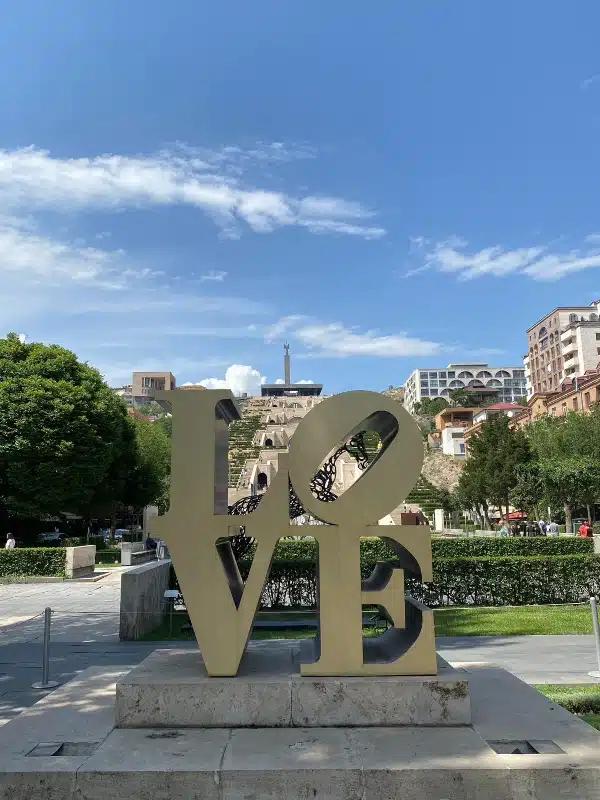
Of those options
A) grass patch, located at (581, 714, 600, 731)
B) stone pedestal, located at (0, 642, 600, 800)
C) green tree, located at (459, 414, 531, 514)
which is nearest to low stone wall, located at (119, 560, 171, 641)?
stone pedestal, located at (0, 642, 600, 800)

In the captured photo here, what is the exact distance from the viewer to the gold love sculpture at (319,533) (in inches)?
246

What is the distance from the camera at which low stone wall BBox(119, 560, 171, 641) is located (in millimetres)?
12875

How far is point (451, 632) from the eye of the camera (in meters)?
12.9

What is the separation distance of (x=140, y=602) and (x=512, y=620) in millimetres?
8155

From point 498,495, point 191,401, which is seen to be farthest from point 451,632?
point 498,495

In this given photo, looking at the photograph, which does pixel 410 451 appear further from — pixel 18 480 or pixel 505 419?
pixel 505 419

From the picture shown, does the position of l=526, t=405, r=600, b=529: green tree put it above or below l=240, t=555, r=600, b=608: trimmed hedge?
above

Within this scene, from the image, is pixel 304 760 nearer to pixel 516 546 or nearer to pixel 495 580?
pixel 495 580

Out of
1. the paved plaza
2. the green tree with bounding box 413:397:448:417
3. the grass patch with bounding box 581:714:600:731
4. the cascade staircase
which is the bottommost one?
the paved plaza

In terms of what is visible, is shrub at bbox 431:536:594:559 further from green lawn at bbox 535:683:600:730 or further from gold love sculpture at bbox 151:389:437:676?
gold love sculpture at bbox 151:389:437:676

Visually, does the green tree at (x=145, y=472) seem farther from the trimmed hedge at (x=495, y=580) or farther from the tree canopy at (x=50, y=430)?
the trimmed hedge at (x=495, y=580)

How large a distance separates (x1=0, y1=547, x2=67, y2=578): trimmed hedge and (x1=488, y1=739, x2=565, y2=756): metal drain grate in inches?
956

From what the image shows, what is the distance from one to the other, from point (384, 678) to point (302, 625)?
7.60m

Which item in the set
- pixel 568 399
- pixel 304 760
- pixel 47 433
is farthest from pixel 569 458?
pixel 304 760
